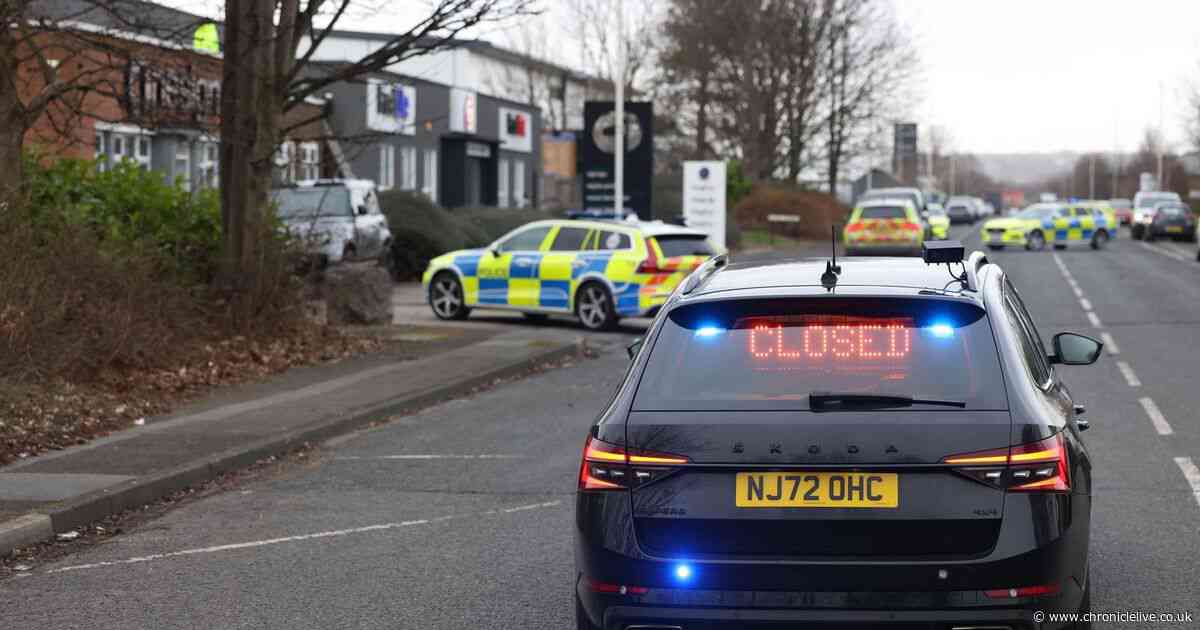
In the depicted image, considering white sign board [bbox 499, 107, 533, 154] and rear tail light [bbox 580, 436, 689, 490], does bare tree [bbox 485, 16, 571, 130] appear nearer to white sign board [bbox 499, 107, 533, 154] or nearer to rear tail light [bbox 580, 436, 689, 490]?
white sign board [bbox 499, 107, 533, 154]

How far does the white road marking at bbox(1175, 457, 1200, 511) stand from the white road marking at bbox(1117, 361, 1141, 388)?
4.62 meters

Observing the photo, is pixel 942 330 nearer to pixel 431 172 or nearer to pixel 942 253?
pixel 942 253

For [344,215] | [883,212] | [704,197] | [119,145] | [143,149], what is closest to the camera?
[344,215]

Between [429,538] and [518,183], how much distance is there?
52741 mm

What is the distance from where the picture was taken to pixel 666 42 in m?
61.5

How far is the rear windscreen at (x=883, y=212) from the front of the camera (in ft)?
136

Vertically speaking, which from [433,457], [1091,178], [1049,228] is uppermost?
[1091,178]

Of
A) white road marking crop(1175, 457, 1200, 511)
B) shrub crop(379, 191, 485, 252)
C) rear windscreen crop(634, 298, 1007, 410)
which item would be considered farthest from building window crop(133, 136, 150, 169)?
rear windscreen crop(634, 298, 1007, 410)

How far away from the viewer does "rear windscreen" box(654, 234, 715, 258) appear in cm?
2153

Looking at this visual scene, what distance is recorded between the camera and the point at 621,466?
485 cm

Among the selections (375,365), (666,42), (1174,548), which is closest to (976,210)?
(666,42)

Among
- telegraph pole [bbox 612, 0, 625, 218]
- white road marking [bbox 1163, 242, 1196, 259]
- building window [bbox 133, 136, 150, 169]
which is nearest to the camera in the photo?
telegraph pole [bbox 612, 0, 625, 218]

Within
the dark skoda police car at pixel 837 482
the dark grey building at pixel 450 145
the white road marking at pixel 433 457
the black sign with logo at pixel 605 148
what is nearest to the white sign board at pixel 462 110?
the dark grey building at pixel 450 145

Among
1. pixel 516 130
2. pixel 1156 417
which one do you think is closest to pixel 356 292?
pixel 1156 417
